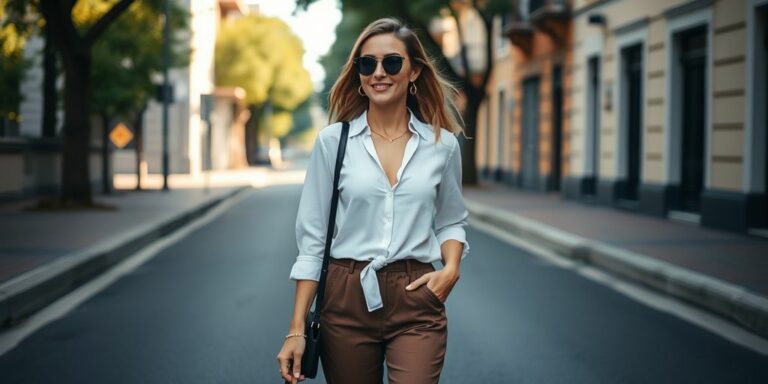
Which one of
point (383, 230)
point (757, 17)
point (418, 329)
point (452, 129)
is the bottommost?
point (418, 329)

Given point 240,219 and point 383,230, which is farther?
point 240,219

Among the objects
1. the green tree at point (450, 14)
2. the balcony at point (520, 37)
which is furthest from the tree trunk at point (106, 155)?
the balcony at point (520, 37)

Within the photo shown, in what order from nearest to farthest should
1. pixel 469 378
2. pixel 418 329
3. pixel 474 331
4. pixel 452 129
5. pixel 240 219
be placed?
1. pixel 418 329
2. pixel 452 129
3. pixel 469 378
4. pixel 474 331
5. pixel 240 219

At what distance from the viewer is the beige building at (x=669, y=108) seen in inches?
516

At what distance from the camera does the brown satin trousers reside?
9.63 feet

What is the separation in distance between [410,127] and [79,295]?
6.19 m

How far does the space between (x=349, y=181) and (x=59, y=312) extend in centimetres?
535

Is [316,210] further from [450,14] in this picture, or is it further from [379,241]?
[450,14]

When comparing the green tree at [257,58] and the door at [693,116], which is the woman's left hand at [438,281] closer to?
the door at [693,116]

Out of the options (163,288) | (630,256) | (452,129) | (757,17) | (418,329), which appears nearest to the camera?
(418,329)

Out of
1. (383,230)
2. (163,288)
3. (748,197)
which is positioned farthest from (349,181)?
(748,197)

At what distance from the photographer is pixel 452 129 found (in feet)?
10.5

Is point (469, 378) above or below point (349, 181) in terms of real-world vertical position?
below

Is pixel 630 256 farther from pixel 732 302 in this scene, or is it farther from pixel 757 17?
pixel 757 17
